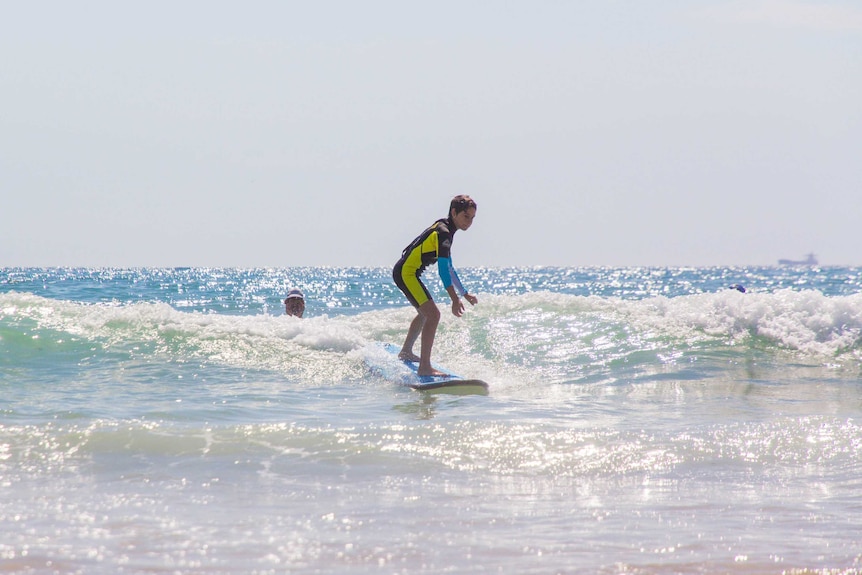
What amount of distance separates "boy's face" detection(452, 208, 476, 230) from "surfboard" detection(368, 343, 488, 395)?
154 centimetres

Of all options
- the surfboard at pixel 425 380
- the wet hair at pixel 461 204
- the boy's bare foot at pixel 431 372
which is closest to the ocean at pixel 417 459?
the surfboard at pixel 425 380

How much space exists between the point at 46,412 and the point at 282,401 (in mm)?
1932

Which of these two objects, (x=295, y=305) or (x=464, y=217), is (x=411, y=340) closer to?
(x=464, y=217)

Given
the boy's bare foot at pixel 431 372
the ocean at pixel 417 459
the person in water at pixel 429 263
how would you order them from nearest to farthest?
the ocean at pixel 417 459 < the person in water at pixel 429 263 < the boy's bare foot at pixel 431 372

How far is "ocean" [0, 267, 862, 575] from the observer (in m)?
3.46

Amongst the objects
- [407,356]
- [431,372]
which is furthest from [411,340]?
[431,372]

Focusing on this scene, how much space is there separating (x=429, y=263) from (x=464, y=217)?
27.0 inches

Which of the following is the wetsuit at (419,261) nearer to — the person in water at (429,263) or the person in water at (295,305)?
the person in water at (429,263)

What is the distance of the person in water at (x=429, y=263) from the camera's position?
321 inches

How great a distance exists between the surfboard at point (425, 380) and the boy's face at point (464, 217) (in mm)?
1543

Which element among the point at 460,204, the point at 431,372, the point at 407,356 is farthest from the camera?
the point at 407,356

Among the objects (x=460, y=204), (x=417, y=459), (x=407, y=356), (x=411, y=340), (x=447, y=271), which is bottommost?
(x=417, y=459)

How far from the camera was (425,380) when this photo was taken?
827 cm

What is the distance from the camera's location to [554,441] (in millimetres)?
5508
